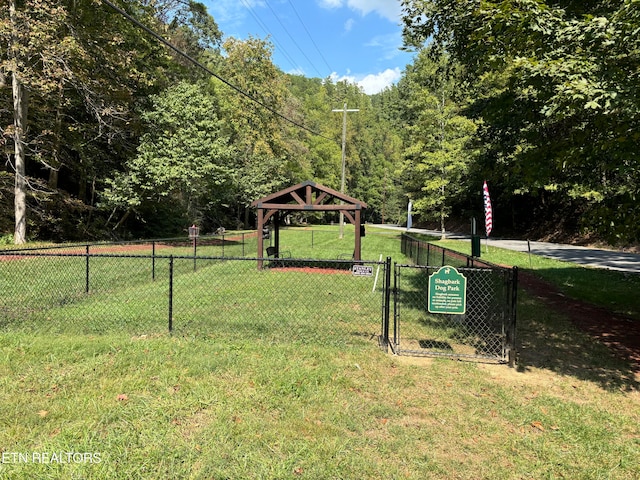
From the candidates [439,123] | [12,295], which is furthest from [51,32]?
[439,123]

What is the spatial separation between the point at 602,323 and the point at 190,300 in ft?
26.0

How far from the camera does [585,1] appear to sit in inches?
228

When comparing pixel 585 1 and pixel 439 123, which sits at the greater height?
pixel 439 123

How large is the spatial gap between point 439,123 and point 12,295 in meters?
27.6

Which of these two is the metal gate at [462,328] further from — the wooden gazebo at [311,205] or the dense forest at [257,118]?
the wooden gazebo at [311,205]

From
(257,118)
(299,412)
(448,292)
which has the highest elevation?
(257,118)

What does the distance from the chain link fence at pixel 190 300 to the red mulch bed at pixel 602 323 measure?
11.6 ft

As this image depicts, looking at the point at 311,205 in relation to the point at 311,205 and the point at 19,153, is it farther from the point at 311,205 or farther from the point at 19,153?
the point at 19,153

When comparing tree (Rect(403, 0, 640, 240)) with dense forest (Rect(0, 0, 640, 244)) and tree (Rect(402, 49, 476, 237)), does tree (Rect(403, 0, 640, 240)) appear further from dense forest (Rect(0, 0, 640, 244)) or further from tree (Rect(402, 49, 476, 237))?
tree (Rect(402, 49, 476, 237))

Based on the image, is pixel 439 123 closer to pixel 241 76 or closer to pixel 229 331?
pixel 241 76

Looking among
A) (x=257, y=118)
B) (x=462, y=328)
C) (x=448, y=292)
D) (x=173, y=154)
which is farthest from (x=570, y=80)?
(x=257, y=118)

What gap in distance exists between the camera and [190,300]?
7887mm

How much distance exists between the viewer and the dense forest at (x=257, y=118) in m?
4.54

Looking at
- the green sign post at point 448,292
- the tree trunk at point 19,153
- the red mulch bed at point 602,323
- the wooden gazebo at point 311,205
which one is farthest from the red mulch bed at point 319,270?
the tree trunk at point 19,153
